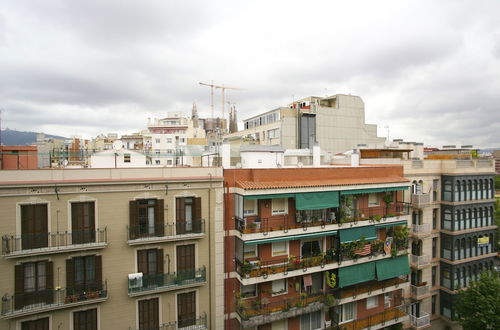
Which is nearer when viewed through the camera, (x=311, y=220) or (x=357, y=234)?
(x=311, y=220)

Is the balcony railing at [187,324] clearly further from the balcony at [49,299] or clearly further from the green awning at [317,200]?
the green awning at [317,200]

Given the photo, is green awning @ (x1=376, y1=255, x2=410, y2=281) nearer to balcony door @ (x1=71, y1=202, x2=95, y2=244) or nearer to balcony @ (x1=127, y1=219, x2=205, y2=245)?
balcony @ (x1=127, y1=219, x2=205, y2=245)

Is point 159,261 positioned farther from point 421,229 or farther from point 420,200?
point 421,229

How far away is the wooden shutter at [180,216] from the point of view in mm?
18078

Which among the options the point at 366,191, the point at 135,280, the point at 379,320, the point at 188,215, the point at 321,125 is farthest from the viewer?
the point at 321,125

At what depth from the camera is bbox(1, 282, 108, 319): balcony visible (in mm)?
14633

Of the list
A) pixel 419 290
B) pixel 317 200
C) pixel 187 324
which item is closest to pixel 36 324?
pixel 187 324

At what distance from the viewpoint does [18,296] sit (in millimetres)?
14789

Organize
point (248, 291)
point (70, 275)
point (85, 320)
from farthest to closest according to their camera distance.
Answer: point (248, 291) < point (85, 320) < point (70, 275)

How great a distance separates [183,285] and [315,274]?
1007cm

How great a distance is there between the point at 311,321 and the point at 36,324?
696 inches

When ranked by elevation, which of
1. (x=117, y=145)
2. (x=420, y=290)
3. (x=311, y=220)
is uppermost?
(x=117, y=145)

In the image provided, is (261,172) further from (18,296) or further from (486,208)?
(486,208)

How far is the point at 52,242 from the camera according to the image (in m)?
15.6
